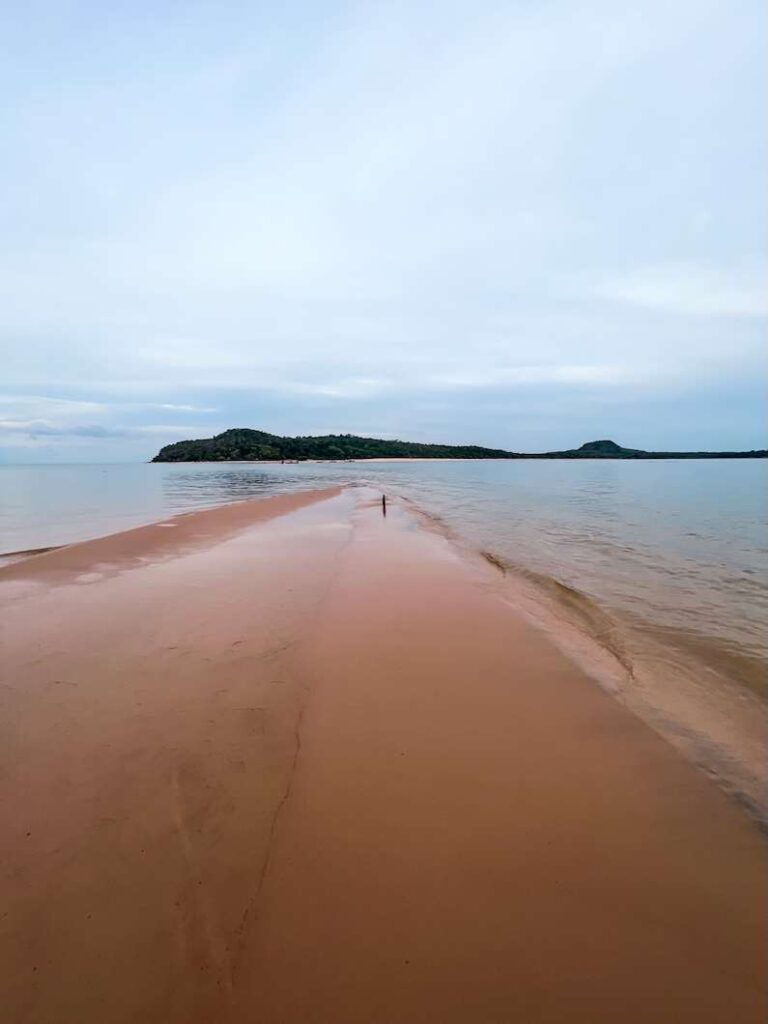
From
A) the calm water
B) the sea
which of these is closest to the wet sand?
the sea

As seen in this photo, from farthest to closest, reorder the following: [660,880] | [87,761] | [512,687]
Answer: [512,687] < [87,761] < [660,880]

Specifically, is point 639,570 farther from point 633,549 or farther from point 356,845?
point 356,845

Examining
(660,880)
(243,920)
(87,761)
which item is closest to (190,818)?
(243,920)

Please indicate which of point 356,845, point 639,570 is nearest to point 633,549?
point 639,570

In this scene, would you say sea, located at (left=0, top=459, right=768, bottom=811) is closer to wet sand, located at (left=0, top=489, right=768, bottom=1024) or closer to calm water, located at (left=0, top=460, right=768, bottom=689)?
calm water, located at (left=0, top=460, right=768, bottom=689)

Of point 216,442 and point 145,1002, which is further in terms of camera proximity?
point 216,442

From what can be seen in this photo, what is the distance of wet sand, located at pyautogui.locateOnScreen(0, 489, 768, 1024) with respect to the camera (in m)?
1.89

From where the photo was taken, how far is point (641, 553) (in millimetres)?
11398

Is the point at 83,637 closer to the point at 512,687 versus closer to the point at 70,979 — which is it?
the point at 70,979

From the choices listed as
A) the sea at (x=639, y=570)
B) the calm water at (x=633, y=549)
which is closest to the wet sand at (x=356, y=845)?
the sea at (x=639, y=570)

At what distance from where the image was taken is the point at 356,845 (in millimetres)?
2631

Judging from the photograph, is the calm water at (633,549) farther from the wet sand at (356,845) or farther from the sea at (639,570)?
the wet sand at (356,845)

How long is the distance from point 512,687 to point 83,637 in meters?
5.27

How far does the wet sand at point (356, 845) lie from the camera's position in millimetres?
1890
